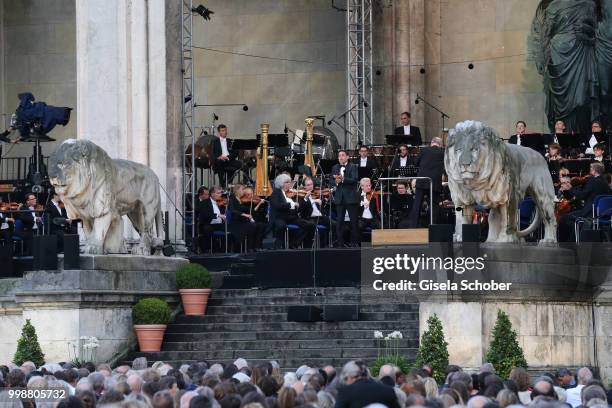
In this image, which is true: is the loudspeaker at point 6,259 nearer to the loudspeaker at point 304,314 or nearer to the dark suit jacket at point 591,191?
the loudspeaker at point 304,314

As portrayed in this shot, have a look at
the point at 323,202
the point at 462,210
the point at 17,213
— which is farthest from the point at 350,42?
the point at 462,210

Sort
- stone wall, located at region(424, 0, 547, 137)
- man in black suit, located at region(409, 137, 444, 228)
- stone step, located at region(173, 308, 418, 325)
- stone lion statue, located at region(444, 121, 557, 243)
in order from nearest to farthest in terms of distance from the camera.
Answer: stone lion statue, located at region(444, 121, 557, 243) < stone step, located at region(173, 308, 418, 325) < man in black suit, located at region(409, 137, 444, 228) < stone wall, located at region(424, 0, 547, 137)

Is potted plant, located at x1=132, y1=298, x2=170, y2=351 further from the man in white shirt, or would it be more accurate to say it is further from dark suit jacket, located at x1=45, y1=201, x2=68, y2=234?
the man in white shirt

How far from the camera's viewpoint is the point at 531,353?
2431 cm

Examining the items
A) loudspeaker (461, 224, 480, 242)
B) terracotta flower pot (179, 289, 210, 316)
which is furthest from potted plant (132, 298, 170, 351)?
loudspeaker (461, 224, 480, 242)

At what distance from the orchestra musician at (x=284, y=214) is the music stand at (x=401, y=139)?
8.72 ft

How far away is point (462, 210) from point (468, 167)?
2.74 feet

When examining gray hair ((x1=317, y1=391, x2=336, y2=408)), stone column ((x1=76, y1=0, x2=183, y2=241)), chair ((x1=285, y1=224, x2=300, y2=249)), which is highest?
stone column ((x1=76, y1=0, x2=183, y2=241))

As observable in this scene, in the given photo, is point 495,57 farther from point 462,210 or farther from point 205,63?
point 462,210

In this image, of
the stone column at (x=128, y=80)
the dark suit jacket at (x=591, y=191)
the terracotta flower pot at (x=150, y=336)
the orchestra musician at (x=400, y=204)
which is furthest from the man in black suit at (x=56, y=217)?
the dark suit jacket at (x=591, y=191)

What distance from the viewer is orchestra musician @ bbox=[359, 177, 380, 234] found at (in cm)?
2992

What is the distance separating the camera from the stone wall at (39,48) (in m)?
40.2

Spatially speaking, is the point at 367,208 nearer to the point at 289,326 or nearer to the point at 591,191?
the point at 591,191

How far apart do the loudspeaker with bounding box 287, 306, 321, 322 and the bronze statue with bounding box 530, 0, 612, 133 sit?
11.7 m
